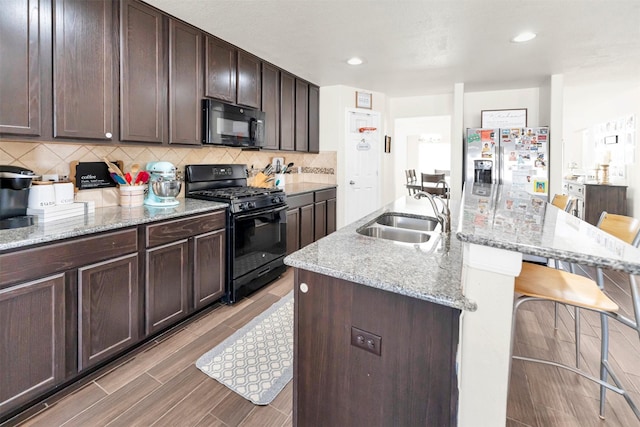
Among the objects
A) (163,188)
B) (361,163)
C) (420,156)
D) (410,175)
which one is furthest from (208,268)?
(420,156)

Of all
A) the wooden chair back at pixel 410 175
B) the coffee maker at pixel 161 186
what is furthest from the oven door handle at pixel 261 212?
the wooden chair back at pixel 410 175

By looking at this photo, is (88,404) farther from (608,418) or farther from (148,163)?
(608,418)

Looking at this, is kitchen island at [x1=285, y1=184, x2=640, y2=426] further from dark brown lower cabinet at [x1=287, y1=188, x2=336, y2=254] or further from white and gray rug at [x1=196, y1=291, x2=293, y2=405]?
dark brown lower cabinet at [x1=287, y1=188, x2=336, y2=254]

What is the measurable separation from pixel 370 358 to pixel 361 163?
3.93 metres

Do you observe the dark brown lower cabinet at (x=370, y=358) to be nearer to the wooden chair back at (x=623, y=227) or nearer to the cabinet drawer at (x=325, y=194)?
the wooden chair back at (x=623, y=227)

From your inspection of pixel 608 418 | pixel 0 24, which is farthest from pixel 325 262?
pixel 0 24

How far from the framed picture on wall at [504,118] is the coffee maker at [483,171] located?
0.64m

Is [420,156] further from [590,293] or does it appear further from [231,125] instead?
[590,293]

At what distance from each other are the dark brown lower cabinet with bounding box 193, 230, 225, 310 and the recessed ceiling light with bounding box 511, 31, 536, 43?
301cm

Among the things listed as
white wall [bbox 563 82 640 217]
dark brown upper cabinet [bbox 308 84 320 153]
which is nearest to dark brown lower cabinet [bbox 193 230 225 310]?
dark brown upper cabinet [bbox 308 84 320 153]

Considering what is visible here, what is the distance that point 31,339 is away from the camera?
152 cm

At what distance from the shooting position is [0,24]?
61.9 inches

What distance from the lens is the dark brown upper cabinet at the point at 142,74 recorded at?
2.12 metres

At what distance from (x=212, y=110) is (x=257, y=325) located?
1.81 metres
